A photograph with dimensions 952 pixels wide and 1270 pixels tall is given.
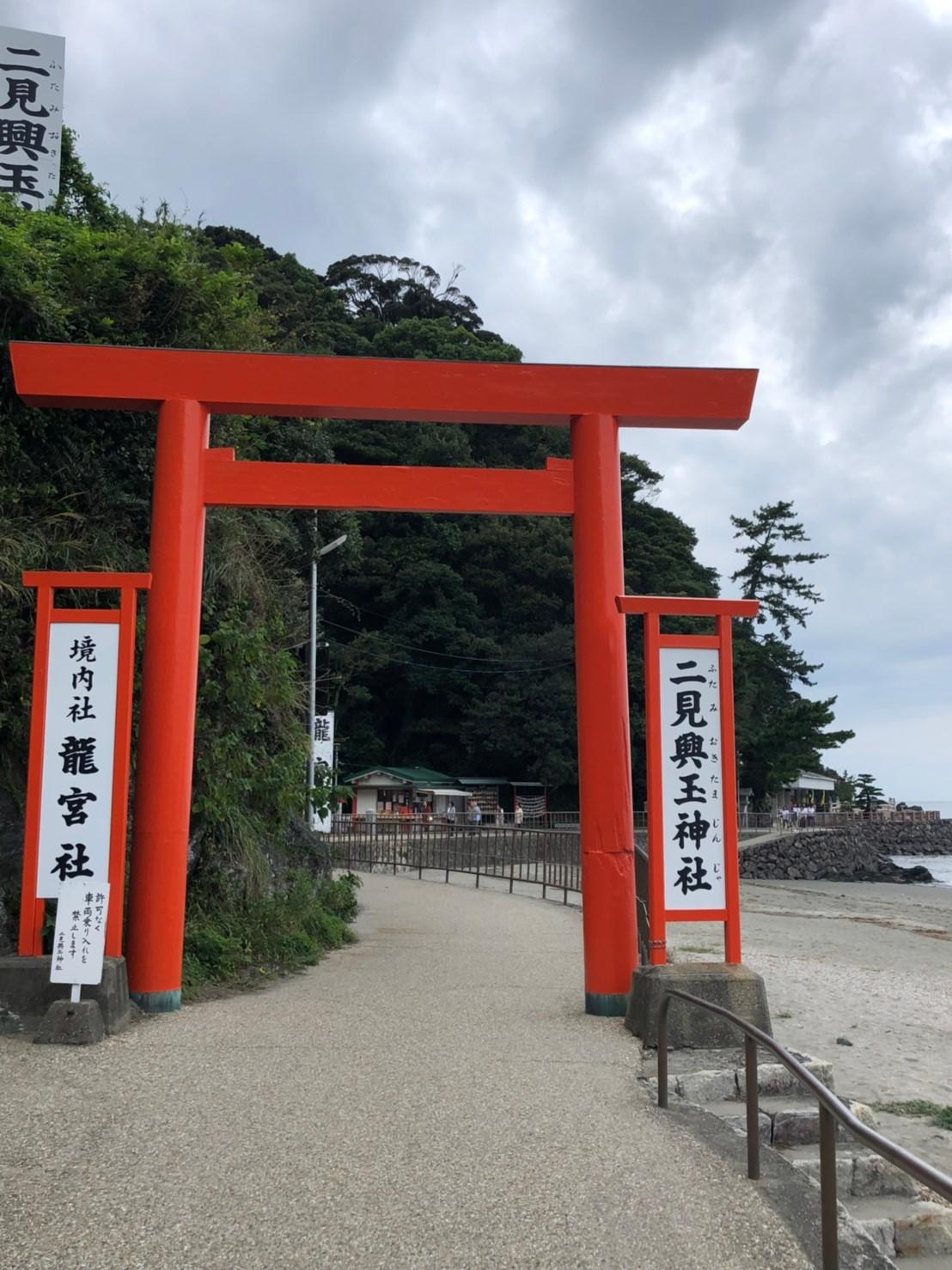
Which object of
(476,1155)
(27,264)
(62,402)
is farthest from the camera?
(27,264)

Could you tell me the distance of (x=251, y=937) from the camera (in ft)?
29.3

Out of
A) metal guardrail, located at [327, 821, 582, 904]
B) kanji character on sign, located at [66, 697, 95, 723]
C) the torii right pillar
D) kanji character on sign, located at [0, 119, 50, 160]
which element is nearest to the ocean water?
metal guardrail, located at [327, 821, 582, 904]

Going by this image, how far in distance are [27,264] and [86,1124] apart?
26.5 ft

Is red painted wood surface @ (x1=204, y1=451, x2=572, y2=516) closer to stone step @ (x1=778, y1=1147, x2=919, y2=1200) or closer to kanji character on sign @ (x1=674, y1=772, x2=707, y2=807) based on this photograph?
kanji character on sign @ (x1=674, y1=772, x2=707, y2=807)

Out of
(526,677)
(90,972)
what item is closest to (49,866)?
(90,972)

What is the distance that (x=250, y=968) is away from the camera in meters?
8.69

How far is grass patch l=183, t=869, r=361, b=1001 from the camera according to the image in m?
8.33

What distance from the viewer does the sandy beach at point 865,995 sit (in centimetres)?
728

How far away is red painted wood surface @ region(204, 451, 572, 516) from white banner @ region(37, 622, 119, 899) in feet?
5.24

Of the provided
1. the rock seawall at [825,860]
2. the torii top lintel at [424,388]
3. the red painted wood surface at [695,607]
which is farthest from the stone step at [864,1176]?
the rock seawall at [825,860]

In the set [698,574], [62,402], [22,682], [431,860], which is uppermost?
[698,574]

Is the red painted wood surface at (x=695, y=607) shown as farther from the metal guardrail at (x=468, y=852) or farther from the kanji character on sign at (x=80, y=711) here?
the metal guardrail at (x=468, y=852)

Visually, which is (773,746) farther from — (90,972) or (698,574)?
(90,972)

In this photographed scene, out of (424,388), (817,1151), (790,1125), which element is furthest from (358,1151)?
(424,388)
